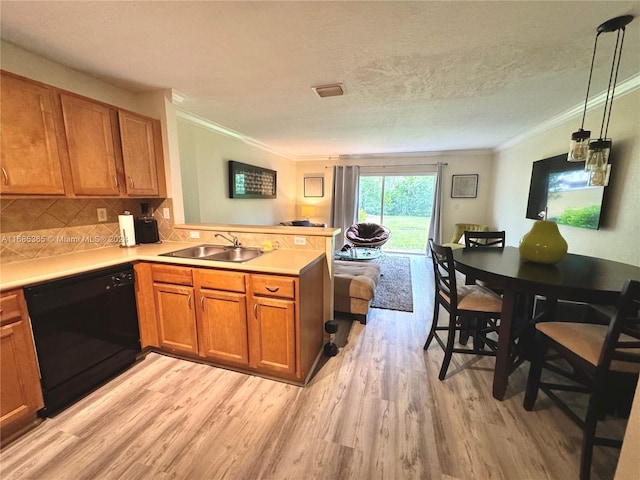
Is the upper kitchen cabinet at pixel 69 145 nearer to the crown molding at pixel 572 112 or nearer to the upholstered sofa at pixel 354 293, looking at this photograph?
the upholstered sofa at pixel 354 293

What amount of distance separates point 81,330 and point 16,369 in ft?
1.04

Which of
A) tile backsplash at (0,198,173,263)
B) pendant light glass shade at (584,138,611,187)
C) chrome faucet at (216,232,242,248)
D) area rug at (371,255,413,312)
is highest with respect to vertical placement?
pendant light glass shade at (584,138,611,187)

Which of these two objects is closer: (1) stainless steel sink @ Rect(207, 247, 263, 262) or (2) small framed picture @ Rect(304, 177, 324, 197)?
(1) stainless steel sink @ Rect(207, 247, 263, 262)

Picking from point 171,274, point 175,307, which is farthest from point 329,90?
point 175,307

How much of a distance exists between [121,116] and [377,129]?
3.19 m

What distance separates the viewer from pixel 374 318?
9.78 feet

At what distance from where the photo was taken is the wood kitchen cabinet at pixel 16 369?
139cm

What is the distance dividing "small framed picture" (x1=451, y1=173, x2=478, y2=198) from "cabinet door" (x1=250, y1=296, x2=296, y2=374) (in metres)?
5.46

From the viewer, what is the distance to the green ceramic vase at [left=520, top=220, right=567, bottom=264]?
1.82 m

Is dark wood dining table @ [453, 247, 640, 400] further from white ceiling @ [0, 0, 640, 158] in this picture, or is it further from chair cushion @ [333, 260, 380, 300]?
white ceiling @ [0, 0, 640, 158]

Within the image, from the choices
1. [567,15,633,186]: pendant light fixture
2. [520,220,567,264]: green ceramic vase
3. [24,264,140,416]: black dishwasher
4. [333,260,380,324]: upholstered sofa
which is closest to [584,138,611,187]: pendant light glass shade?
[567,15,633,186]: pendant light fixture

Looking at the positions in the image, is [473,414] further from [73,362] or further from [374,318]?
[73,362]

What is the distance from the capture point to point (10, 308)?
4.58 feet

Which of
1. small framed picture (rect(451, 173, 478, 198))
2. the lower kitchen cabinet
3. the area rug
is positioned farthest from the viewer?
small framed picture (rect(451, 173, 478, 198))
